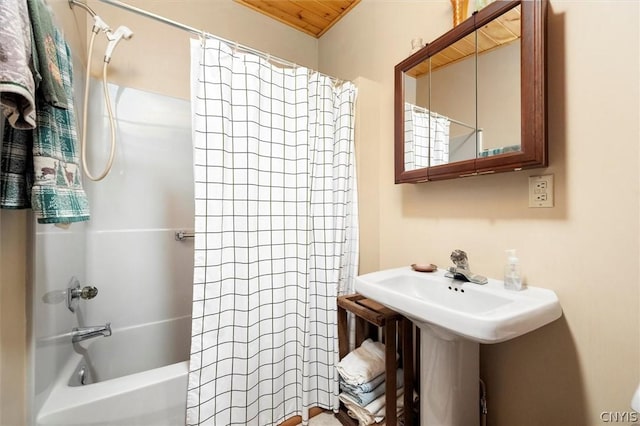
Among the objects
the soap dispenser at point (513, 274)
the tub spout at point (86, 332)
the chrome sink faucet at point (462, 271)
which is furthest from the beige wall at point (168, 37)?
the soap dispenser at point (513, 274)

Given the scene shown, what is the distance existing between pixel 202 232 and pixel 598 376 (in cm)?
147

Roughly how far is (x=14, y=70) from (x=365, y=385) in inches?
60.8

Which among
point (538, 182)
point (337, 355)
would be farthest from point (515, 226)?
point (337, 355)

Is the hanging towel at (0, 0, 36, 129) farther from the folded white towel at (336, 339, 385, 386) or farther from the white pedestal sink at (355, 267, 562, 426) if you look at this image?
the folded white towel at (336, 339, 385, 386)

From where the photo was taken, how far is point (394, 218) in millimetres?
1481

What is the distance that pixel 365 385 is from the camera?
46.8 inches

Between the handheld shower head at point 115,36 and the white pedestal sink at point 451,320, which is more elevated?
the handheld shower head at point 115,36

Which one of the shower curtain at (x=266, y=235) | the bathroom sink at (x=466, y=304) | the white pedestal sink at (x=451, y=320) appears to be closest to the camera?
the bathroom sink at (x=466, y=304)

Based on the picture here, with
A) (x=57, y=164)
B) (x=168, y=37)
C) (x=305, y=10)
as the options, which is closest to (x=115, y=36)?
(x=168, y=37)

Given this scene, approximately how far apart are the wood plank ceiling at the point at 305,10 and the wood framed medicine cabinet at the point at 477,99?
94cm

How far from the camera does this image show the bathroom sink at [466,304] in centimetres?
66

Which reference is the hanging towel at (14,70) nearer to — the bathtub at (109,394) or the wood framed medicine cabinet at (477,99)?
the bathtub at (109,394)

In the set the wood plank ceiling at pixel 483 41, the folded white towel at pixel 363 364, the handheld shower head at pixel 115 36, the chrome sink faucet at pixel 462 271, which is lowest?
the folded white towel at pixel 363 364

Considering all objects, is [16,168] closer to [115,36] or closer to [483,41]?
[115,36]
